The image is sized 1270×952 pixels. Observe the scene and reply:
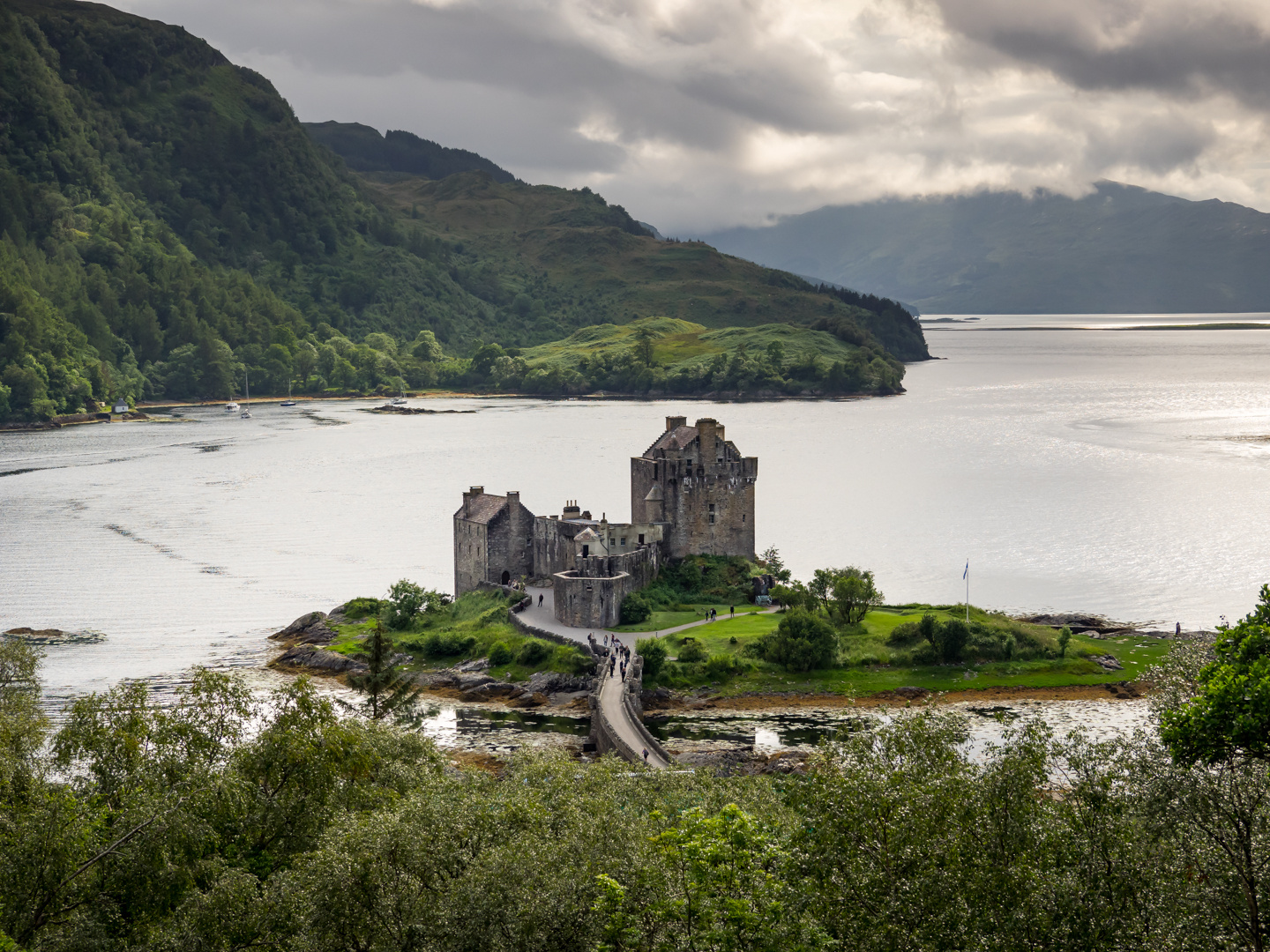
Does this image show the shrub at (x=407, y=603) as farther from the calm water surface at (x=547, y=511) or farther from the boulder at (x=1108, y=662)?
the boulder at (x=1108, y=662)

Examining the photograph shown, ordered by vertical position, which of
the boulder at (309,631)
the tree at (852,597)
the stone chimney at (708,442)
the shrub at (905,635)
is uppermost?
the stone chimney at (708,442)

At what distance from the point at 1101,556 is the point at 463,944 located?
81587mm

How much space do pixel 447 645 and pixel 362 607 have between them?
12.8m

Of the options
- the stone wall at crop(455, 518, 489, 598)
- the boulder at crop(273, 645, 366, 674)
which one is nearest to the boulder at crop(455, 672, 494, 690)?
the boulder at crop(273, 645, 366, 674)

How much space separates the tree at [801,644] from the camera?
6425cm

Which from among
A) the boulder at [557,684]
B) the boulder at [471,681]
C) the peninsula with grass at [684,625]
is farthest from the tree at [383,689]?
the boulder at [557,684]

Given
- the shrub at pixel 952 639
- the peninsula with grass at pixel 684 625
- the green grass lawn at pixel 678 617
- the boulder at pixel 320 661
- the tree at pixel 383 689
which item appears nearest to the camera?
the tree at pixel 383 689

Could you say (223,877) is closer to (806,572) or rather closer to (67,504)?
(806,572)

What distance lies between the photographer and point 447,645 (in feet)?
228

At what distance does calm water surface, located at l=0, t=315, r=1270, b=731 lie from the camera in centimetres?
8338

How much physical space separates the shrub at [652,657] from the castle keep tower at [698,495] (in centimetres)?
1465

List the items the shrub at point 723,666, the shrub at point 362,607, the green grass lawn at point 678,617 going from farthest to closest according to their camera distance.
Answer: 1. the shrub at point 362,607
2. the green grass lawn at point 678,617
3. the shrub at point 723,666

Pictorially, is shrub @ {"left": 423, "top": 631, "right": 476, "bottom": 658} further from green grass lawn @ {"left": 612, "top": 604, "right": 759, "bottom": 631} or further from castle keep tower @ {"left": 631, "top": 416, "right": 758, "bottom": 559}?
castle keep tower @ {"left": 631, "top": 416, "right": 758, "bottom": 559}

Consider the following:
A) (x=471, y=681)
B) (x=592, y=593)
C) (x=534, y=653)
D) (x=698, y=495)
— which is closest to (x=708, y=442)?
(x=698, y=495)
